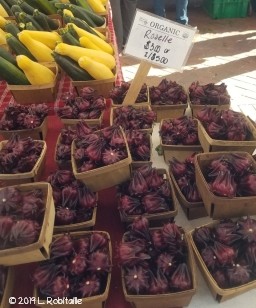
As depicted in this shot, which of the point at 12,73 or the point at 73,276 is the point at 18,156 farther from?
the point at 12,73

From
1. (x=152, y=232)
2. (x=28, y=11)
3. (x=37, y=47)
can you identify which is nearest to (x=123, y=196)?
(x=152, y=232)

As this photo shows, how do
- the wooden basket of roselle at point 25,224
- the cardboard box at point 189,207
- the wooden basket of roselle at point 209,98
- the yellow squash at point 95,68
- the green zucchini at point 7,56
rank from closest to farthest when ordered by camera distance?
the wooden basket of roselle at point 25,224
the cardboard box at point 189,207
the wooden basket of roselle at point 209,98
the yellow squash at point 95,68
the green zucchini at point 7,56

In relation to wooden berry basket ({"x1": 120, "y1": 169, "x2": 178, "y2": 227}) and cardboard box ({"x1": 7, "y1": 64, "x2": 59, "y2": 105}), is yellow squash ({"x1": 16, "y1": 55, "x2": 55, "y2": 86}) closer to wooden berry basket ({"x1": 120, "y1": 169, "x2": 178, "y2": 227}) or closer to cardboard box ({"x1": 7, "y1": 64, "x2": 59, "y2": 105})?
cardboard box ({"x1": 7, "y1": 64, "x2": 59, "y2": 105})

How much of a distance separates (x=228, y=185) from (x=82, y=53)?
0.87 meters

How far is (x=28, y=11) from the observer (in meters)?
1.79

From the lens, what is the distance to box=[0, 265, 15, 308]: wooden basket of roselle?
2.20 feet

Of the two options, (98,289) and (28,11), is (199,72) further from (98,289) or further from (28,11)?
(98,289)

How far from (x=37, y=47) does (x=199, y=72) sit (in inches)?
85.8

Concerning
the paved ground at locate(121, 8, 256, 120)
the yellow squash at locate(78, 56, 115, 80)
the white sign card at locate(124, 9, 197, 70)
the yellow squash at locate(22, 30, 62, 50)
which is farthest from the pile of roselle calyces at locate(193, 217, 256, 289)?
the paved ground at locate(121, 8, 256, 120)

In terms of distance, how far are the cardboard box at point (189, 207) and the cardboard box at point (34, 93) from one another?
0.69m

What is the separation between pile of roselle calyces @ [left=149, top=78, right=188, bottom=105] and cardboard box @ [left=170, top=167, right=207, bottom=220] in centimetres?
44

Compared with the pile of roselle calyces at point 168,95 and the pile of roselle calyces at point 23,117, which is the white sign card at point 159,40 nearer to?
the pile of roselle calyces at point 168,95

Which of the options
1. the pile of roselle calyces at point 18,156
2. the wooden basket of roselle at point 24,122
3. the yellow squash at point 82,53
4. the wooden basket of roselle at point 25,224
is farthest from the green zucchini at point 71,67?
the wooden basket of roselle at point 25,224

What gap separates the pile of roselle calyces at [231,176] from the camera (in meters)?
0.74
